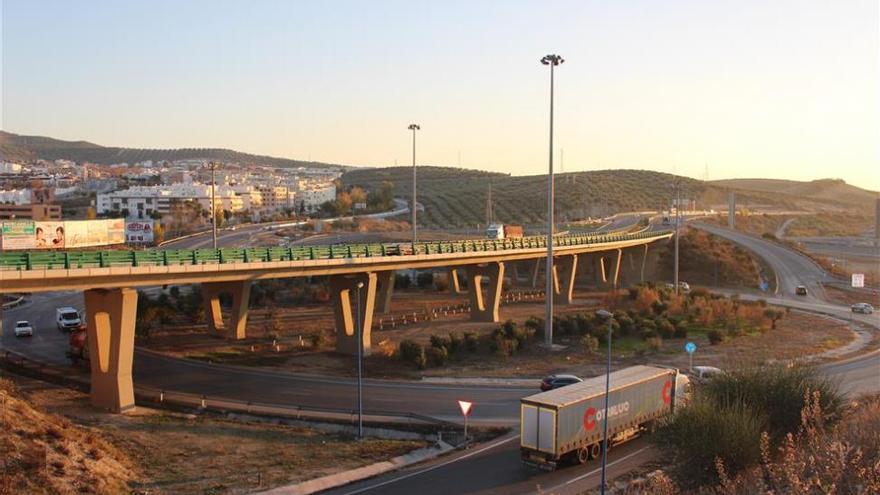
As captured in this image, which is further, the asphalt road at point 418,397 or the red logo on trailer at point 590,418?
the red logo on trailer at point 590,418

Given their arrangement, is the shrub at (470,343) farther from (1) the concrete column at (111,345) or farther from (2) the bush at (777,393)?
(2) the bush at (777,393)

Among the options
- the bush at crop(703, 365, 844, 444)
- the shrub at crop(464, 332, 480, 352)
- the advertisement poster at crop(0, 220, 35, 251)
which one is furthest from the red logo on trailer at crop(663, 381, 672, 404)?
the advertisement poster at crop(0, 220, 35, 251)

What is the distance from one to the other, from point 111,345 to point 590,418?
20690 mm

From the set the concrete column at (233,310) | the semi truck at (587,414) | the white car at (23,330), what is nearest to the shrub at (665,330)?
the semi truck at (587,414)

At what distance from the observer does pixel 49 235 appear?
5266cm

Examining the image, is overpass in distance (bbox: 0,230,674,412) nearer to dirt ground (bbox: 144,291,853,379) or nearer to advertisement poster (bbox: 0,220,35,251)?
dirt ground (bbox: 144,291,853,379)

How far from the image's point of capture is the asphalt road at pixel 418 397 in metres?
21.7

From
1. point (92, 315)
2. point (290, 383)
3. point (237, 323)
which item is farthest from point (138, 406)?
point (237, 323)

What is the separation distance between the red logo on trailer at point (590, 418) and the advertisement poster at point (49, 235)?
44.2 metres

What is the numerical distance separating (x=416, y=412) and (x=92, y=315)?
582 inches

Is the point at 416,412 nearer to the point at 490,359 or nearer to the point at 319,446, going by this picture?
the point at 319,446

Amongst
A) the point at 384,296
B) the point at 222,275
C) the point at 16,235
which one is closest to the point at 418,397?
the point at 222,275

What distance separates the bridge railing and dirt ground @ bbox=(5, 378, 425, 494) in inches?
242

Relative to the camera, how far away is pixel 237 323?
4881cm
